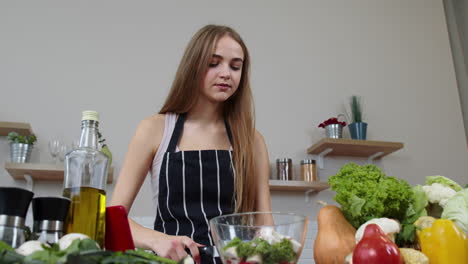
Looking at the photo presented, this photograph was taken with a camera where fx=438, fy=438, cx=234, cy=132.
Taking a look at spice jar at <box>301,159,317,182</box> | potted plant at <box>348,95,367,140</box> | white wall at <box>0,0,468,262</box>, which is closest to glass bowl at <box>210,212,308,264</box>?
white wall at <box>0,0,468,262</box>

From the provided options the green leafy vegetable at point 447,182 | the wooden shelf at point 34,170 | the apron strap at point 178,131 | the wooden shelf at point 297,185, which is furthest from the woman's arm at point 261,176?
the wooden shelf at point 34,170

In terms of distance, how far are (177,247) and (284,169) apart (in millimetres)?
2106

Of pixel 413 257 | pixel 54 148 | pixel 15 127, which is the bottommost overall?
pixel 413 257

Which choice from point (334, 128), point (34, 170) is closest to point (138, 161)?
point (34, 170)

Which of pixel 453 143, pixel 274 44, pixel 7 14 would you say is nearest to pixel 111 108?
pixel 7 14

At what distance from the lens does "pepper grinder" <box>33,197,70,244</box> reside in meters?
0.49

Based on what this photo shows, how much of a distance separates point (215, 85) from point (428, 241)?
666mm

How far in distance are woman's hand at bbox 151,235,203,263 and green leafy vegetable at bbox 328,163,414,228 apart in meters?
0.30

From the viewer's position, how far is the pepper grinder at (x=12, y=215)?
0.45 metres

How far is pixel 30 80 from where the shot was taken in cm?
270

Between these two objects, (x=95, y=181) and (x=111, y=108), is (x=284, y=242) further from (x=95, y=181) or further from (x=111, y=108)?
(x=111, y=108)

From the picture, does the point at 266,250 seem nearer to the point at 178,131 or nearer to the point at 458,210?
the point at 458,210

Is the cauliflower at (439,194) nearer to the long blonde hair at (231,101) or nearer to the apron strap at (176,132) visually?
the long blonde hair at (231,101)

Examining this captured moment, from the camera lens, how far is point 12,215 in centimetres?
46
